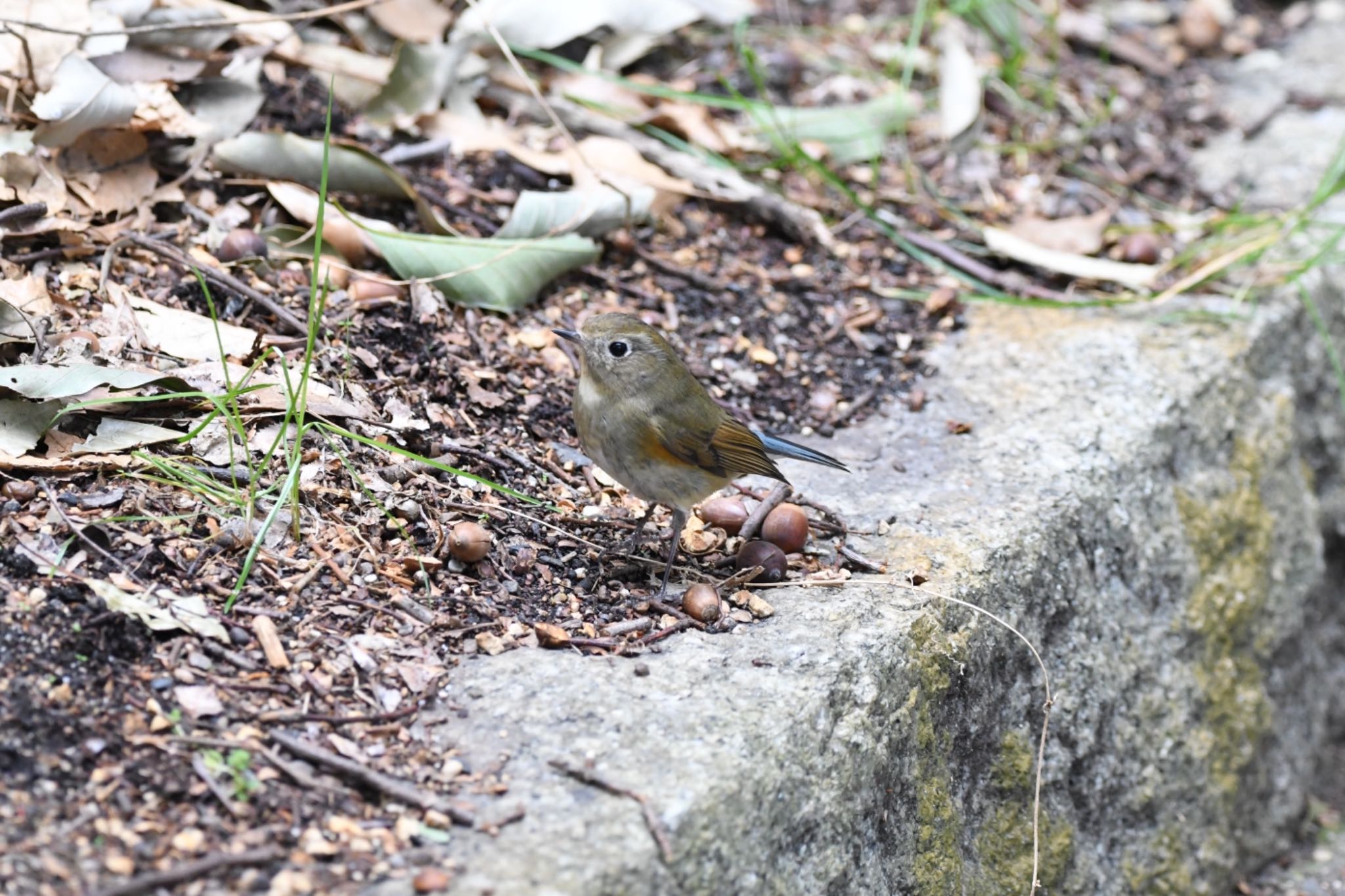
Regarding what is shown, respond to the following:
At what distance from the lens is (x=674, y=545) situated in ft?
10.5

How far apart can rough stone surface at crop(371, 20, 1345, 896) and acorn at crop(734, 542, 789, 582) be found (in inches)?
3.1

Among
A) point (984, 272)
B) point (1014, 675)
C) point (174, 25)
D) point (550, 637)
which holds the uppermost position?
point (174, 25)

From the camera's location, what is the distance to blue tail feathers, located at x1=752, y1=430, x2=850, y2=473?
3.40 meters

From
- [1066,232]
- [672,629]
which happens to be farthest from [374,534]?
[1066,232]

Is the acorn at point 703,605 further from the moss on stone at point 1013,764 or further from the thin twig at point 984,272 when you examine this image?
the thin twig at point 984,272

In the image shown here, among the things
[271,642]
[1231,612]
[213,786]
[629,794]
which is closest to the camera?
[213,786]

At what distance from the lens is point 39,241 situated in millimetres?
3400

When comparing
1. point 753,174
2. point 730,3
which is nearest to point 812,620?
point 753,174

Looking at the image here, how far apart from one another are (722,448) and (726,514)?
257 millimetres

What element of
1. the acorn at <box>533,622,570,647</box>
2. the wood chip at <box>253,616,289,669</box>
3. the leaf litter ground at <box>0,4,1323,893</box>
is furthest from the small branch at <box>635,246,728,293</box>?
the wood chip at <box>253,616,289,669</box>

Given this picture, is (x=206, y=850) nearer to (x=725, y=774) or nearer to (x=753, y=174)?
(x=725, y=774)

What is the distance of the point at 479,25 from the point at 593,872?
3460 mm

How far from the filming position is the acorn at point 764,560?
3.18 m

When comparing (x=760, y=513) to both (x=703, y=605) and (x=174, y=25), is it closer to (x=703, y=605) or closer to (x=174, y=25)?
(x=703, y=605)
